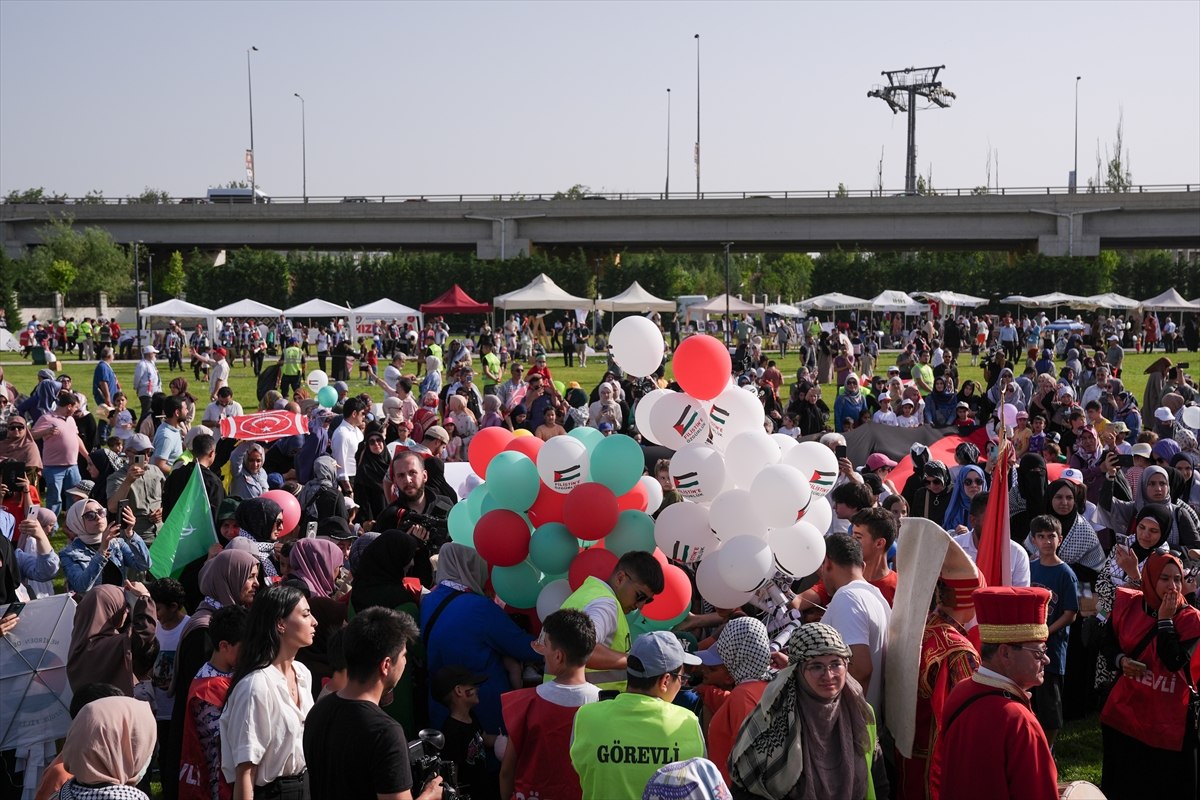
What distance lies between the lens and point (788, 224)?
58.4 meters

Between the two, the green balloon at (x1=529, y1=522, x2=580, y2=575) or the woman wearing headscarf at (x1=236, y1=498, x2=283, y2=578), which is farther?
the woman wearing headscarf at (x1=236, y1=498, x2=283, y2=578)

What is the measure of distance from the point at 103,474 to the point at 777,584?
8.28 m

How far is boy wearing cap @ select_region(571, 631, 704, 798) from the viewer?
362 centimetres

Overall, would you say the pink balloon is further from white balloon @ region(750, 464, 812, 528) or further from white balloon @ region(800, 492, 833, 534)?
white balloon @ region(800, 492, 833, 534)

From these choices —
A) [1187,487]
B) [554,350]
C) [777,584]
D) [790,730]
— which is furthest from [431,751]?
[554,350]

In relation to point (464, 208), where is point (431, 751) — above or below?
below

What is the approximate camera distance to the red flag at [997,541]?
5.32 m

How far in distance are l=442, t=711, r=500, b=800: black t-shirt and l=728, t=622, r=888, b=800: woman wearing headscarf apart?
139 centimetres

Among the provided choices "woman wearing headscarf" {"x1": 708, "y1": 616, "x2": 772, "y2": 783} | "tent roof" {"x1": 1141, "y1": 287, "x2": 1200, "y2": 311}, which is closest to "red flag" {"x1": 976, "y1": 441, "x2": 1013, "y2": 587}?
"woman wearing headscarf" {"x1": 708, "y1": 616, "x2": 772, "y2": 783}

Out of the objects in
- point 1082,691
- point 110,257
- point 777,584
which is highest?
point 110,257

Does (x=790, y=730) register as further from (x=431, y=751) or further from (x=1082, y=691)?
(x=1082, y=691)

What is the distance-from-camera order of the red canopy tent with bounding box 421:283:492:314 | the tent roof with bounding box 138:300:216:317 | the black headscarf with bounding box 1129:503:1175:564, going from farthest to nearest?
the red canopy tent with bounding box 421:283:492:314
the tent roof with bounding box 138:300:216:317
the black headscarf with bounding box 1129:503:1175:564

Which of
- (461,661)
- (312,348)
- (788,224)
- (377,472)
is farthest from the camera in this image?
(788,224)

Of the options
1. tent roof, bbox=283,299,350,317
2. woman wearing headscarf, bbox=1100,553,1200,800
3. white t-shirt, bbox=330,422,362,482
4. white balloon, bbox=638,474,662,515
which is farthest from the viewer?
tent roof, bbox=283,299,350,317
